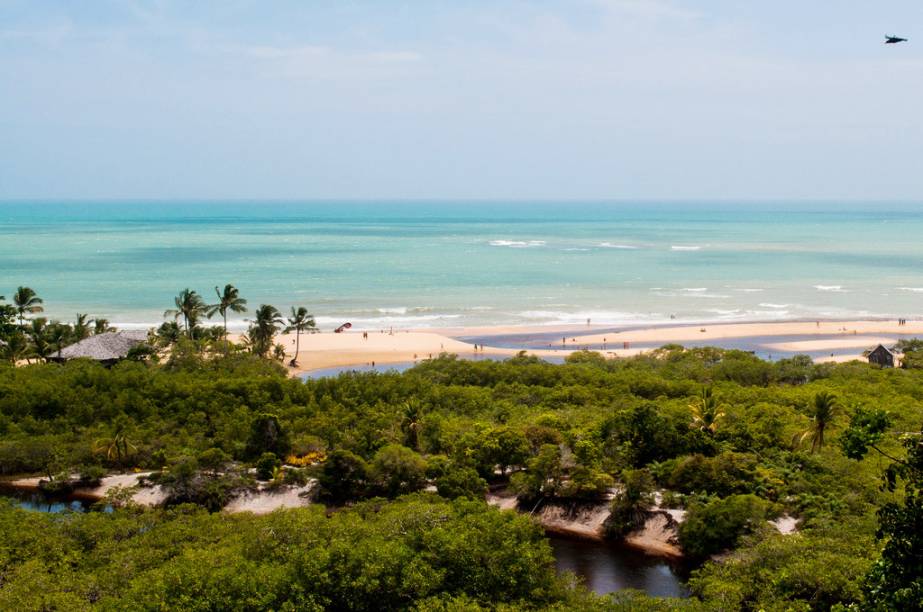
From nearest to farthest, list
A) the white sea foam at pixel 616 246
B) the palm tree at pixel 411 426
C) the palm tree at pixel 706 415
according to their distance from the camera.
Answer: the palm tree at pixel 706 415 → the palm tree at pixel 411 426 → the white sea foam at pixel 616 246

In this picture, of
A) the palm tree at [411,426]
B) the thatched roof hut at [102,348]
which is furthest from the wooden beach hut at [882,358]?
the thatched roof hut at [102,348]

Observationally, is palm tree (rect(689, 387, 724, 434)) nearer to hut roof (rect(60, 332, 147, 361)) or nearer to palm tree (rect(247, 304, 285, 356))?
palm tree (rect(247, 304, 285, 356))

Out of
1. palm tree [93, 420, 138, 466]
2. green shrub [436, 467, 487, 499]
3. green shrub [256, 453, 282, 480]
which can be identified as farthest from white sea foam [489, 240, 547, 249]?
green shrub [436, 467, 487, 499]

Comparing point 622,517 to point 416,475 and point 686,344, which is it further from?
point 686,344

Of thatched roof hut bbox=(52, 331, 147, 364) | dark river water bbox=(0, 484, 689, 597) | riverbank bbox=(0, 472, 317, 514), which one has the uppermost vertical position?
thatched roof hut bbox=(52, 331, 147, 364)

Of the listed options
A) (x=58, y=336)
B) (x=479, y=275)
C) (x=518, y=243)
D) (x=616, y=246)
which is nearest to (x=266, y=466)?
(x=58, y=336)

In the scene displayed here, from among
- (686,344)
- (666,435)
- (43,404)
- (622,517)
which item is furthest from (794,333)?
(43,404)

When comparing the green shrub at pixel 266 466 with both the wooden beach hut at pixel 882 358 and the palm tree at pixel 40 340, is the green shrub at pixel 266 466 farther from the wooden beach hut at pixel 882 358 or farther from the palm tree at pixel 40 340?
the wooden beach hut at pixel 882 358
